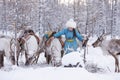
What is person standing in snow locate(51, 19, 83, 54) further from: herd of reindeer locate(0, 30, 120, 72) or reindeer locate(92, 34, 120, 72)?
reindeer locate(92, 34, 120, 72)

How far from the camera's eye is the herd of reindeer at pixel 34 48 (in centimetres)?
1080

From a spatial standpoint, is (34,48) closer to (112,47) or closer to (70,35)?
Result: (70,35)

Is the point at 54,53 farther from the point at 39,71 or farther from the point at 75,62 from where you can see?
the point at 39,71

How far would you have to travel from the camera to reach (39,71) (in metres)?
6.75

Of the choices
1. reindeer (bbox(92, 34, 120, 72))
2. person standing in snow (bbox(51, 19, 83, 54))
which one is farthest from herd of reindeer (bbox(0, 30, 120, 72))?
person standing in snow (bbox(51, 19, 83, 54))

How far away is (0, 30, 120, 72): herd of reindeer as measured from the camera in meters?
10.8

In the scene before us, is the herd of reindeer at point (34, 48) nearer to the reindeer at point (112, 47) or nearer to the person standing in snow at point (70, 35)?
the reindeer at point (112, 47)

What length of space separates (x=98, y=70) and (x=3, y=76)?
13.6 feet

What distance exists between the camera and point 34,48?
11.1 meters

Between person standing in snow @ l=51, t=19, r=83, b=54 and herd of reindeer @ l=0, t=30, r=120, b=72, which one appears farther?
herd of reindeer @ l=0, t=30, r=120, b=72

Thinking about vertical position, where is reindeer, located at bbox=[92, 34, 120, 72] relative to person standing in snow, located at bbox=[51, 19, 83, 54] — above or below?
below

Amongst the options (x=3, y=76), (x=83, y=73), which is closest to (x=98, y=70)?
(x=83, y=73)

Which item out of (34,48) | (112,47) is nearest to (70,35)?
(34,48)

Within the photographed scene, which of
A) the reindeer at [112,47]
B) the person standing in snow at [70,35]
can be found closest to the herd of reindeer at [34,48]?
the reindeer at [112,47]
